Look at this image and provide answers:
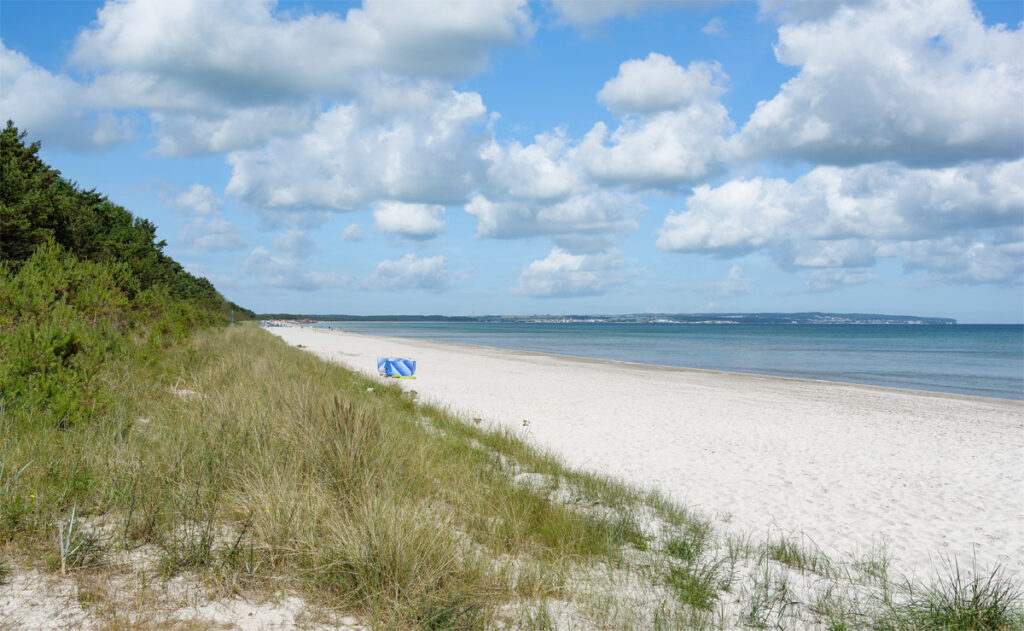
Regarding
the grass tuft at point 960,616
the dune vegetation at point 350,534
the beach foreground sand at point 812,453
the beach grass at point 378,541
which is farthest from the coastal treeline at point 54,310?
the grass tuft at point 960,616

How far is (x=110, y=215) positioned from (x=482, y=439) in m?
39.0

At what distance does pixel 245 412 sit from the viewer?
598cm

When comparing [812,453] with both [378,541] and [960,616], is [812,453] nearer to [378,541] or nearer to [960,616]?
[960,616]

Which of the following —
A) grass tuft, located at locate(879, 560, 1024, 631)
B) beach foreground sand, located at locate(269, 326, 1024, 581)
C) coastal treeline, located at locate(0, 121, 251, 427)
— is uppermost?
coastal treeline, located at locate(0, 121, 251, 427)

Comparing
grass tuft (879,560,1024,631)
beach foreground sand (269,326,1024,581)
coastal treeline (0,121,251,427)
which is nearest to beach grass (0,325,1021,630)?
grass tuft (879,560,1024,631)

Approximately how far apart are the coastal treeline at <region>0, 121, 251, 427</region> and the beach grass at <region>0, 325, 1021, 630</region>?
0.58m

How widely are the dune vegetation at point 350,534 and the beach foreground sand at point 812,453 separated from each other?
886mm

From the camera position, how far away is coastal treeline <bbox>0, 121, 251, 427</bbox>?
593 cm

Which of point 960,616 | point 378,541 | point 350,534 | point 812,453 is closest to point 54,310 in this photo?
point 350,534

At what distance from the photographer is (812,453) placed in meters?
9.87

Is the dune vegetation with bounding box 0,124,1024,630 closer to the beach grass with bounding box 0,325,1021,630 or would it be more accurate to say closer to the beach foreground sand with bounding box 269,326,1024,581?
the beach grass with bounding box 0,325,1021,630

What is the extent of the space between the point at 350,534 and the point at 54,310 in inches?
252

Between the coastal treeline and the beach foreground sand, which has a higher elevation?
the coastal treeline

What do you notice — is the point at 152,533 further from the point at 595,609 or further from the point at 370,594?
the point at 595,609
